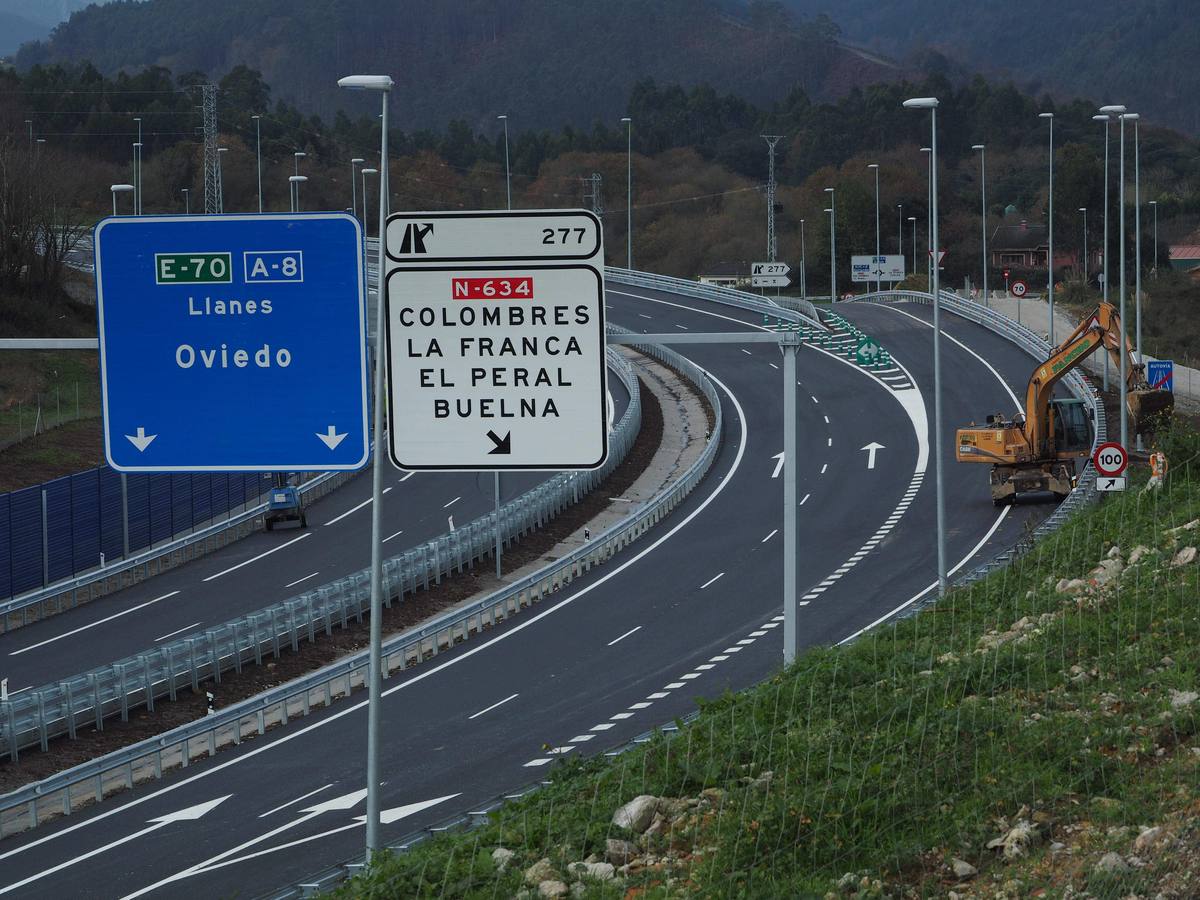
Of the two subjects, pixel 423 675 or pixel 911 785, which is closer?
pixel 911 785

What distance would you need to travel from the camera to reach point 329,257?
42.1 feet

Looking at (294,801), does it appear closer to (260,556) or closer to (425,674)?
(425,674)

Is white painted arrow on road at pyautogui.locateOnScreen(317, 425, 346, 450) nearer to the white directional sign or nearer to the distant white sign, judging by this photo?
the white directional sign

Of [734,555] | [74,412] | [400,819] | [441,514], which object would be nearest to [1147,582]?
[400,819]

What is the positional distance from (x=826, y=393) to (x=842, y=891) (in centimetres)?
5494

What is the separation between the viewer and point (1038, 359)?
220ft

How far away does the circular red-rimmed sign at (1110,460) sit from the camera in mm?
28266

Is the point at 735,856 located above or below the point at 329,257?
below

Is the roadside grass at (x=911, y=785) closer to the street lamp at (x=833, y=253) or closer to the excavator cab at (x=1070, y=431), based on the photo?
the excavator cab at (x=1070, y=431)

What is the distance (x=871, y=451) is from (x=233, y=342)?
141ft

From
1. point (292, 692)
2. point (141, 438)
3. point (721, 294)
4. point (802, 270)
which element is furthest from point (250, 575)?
point (802, 270)

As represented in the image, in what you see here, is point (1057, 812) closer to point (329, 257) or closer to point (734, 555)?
point (329, 257)

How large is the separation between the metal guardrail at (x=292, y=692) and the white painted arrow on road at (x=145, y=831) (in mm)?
1784

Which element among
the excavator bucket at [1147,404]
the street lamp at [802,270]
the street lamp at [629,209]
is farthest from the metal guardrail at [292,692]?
the street lamp at [629,209]
